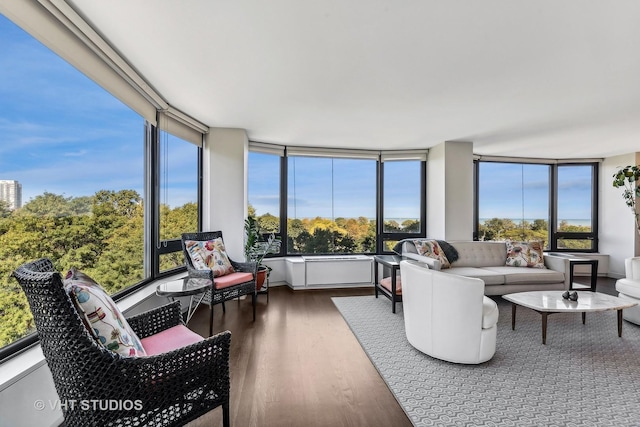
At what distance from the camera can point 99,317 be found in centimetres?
127

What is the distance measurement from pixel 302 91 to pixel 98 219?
2120 mm

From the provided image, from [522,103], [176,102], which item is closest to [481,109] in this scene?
[522,103]

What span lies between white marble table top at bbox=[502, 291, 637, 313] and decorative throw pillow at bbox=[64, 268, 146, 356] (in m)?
3.13

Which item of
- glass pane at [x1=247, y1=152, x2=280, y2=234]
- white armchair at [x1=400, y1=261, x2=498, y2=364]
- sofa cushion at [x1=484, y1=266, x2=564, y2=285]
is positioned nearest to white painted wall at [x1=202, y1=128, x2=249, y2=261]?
glass pane at [x1=247, y1=152, x2=280, y2=234]

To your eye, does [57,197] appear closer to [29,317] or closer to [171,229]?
[29,317]

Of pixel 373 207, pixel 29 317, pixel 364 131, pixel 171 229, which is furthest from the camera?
pixel 373 207

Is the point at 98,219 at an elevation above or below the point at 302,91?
below

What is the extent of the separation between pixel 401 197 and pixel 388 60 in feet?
11.9

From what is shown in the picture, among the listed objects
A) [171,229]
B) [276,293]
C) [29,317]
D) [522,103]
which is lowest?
[276,293]

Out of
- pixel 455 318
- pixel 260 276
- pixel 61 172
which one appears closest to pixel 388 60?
pixel 455 318

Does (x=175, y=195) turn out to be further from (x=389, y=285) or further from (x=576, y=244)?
(x=576, y=244)

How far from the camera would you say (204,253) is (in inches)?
141

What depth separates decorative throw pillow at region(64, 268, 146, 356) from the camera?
122 cm

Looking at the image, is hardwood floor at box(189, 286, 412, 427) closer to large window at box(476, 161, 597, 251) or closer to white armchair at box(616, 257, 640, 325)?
white armchair at box(616, 257, 640, 325)
